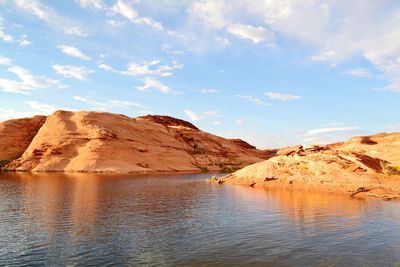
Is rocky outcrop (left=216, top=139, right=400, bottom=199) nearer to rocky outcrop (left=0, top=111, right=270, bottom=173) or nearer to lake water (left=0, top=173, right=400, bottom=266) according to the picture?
lake water (left=0, top=173, right=400, bottom=266)

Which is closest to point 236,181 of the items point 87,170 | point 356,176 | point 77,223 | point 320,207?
point 356,176

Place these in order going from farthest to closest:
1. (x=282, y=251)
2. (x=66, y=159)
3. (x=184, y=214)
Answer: (x=66, y=159)
(x=184, y=214)
(x=282, y=251)

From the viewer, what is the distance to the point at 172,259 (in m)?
14.3

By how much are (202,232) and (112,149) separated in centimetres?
7294

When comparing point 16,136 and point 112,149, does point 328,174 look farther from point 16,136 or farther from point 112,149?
point 16,136

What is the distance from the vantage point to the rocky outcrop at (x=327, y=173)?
109 ft

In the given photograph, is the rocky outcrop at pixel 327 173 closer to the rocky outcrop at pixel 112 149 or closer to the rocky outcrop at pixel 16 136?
the rocky outcrop at pixel 112 149

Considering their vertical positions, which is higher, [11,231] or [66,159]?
[66,159]

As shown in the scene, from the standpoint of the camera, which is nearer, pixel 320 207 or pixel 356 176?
pixel 320 207

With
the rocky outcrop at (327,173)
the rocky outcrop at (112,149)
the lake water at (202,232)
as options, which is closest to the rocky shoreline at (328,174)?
the rocky outcrop at (327,173)

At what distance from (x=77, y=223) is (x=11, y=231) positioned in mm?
3564

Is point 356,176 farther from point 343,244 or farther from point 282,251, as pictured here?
point 282,251

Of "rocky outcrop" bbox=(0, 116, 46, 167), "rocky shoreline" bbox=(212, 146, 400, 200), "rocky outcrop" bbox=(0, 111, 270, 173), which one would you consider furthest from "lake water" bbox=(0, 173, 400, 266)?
"rocky outcrop" bbox=(0, 116, 46, 167)

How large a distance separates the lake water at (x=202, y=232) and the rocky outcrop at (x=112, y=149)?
53.6m
